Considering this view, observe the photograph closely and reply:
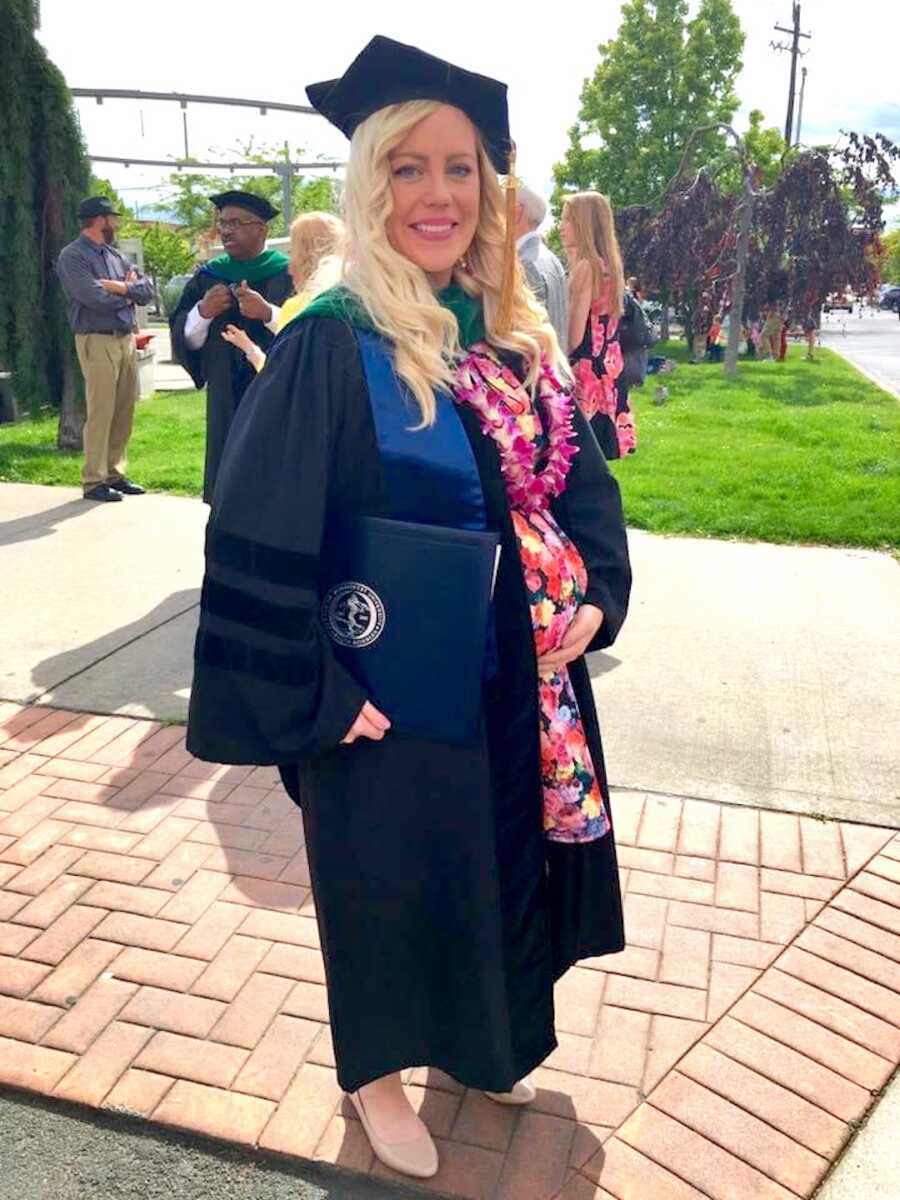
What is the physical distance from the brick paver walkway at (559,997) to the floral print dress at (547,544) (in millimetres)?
652

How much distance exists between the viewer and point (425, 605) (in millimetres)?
1641

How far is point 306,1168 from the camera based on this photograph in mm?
2076

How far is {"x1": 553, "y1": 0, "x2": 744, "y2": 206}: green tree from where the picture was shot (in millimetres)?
28984

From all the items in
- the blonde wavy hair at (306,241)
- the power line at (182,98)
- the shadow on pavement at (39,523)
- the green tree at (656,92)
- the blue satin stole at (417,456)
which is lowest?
the shadow on pavement at (39,523)

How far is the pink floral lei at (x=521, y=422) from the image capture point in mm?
1780

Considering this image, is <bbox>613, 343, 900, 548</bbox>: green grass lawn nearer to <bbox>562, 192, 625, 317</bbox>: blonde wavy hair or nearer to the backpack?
the backpack

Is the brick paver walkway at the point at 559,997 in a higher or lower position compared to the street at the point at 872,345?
lower

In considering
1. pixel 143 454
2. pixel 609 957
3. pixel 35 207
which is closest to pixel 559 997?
pixel 609 957

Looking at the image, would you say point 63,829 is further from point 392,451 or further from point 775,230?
point 775,230

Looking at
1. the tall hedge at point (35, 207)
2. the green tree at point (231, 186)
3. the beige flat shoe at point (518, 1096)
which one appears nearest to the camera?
the beige flat shoe at point (518, 1096)

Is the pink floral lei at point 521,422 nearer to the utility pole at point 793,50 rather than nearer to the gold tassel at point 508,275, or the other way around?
the gold tassel at point 508,275

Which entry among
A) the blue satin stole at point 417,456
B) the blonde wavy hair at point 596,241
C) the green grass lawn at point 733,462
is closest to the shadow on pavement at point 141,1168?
the blue satin stole at point 417,456

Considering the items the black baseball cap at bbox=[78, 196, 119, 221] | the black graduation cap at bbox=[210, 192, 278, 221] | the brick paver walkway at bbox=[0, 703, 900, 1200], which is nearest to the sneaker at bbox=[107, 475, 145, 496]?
the black baseball cap at bbox=[78, 196, 119, 221]

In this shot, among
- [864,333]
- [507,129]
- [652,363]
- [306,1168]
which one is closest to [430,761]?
[306,1168]
